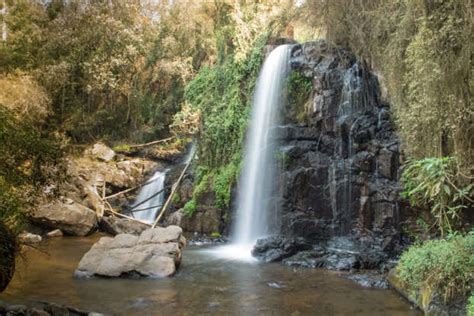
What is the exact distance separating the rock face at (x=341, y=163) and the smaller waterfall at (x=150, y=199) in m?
5.68

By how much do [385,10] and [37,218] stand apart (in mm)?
11392

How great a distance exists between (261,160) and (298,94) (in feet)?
8.03

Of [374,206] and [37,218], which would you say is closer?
[374,206]

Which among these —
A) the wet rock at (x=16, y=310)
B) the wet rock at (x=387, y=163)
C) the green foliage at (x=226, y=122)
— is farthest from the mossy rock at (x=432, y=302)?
the green foliage at (x=226, y=122)

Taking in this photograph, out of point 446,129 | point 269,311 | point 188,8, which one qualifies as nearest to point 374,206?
point 446,129

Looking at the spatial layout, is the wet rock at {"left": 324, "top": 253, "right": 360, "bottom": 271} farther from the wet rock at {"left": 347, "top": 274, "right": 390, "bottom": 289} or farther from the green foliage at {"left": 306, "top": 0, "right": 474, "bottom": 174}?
the green foliage at {"left": 306, "top": 0, "right": 474, "bottom": 174}

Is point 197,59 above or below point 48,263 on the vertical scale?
above

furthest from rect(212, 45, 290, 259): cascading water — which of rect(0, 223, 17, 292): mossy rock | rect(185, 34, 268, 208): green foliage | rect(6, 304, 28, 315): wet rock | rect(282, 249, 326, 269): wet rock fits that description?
rect(6, 304, 28, 315): wet rock

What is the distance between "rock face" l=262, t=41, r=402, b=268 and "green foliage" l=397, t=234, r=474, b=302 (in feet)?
11.8

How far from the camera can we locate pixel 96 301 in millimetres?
7512

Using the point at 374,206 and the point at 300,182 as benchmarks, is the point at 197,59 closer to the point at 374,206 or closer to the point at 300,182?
the point at 300,182

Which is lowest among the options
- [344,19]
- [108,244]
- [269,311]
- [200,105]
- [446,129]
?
[269,311]

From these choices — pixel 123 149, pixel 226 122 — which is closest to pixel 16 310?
pixel 226 122

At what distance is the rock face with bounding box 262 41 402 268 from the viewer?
11391 mm
